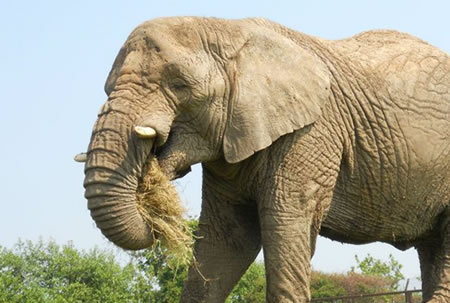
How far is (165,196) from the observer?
798cm

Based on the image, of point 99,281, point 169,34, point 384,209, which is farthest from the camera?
point 99,281

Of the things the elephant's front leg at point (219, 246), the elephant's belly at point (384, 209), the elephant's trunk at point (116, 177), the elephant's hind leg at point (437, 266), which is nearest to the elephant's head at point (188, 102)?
the elephant's trunk at point (116, 177)

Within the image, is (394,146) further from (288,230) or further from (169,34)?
(169,34)

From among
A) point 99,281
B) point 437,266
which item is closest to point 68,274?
point 99,281

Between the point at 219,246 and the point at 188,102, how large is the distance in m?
1.68

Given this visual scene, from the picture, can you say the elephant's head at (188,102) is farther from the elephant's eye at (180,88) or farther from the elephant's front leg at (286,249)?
the elephant's front leg at (286,249)

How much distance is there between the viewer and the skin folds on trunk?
751 cm

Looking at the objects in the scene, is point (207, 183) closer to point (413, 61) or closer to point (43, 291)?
point (413, 61)

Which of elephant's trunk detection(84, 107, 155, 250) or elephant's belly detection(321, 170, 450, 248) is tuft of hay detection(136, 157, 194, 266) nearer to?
elephant's trunk detection(84, 107, 155, 250)

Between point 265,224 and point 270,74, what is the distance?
3.77 feet

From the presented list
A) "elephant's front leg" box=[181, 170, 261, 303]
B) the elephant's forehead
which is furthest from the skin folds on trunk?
"elephant's front leg" box=[181, 170, 261, 303]

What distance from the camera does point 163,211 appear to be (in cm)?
803

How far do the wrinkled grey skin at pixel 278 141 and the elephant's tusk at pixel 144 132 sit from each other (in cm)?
7

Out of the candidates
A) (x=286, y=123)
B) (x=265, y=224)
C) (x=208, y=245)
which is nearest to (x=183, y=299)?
(x=208, y=245)
